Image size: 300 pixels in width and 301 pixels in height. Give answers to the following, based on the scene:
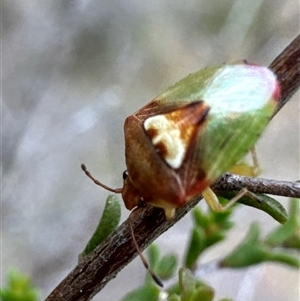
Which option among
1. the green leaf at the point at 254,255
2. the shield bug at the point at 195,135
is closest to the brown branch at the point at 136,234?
the shield bug at the point at 195,135

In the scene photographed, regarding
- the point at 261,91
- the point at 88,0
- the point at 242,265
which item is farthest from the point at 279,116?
the point at 261,91

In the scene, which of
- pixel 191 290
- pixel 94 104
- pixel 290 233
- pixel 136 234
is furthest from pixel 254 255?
pixel 94 104

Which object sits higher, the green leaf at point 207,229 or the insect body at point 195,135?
the insect body at point 195,135

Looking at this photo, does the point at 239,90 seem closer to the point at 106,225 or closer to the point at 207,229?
the point at 106,225

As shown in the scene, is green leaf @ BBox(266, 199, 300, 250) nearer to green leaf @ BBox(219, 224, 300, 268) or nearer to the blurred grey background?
green leaf @ BBox(219, 224, 300, 268)

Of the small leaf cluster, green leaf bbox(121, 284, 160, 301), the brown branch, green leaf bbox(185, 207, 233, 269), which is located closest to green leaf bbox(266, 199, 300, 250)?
the small leaf cluster

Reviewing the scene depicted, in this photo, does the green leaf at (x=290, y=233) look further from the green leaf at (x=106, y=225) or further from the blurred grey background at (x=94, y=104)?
the blurred grey background at (x=94, y=104)

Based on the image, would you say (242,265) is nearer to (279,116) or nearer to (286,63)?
(286,63)
